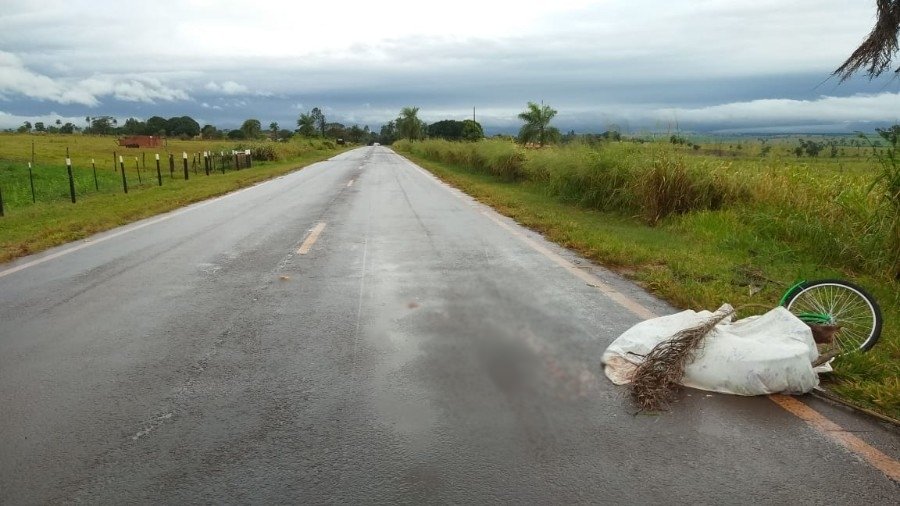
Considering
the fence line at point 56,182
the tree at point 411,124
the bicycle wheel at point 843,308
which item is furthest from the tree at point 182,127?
the bicycle wheel at point 843,308

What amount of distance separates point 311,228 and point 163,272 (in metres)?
3.78

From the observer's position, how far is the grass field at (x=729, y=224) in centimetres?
617

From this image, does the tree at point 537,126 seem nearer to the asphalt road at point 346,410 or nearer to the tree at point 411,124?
the asphalt road at point 346,410

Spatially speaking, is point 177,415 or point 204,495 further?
point 177,415

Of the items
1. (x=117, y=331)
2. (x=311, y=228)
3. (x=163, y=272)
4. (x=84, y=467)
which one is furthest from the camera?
(x=311, y=228)

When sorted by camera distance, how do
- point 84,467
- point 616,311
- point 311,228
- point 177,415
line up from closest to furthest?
point 84,467 < point 177,415 < point 616,311 < point 311,228

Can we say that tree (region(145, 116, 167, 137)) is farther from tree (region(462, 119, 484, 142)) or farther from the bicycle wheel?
the bicycle wheel

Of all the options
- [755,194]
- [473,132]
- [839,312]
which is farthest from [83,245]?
[473,132]

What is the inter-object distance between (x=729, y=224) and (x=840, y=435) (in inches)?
300

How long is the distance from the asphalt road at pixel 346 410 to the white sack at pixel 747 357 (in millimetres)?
151

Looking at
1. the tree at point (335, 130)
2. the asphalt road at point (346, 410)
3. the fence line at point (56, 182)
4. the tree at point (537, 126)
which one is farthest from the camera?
the tree at point (335, 130)

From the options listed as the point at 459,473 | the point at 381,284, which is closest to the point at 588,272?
the point at 381,284

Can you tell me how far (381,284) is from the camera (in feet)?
22.3

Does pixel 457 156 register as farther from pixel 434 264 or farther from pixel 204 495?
pixel 204 495
